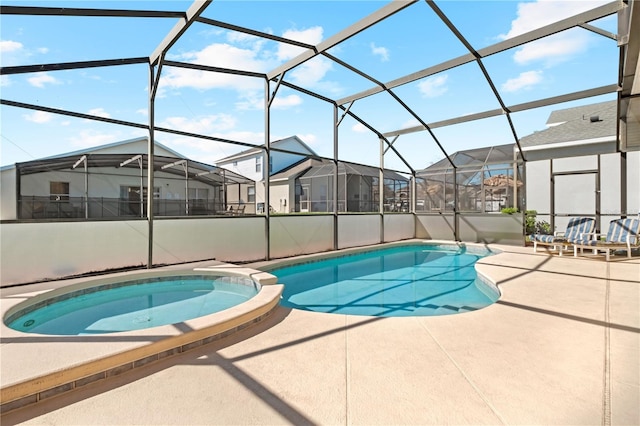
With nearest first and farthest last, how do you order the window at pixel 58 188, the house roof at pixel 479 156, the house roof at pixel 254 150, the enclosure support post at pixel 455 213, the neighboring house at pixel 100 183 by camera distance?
the neighboring house at pixel 100 183 → the enclosure support post at pixel 455 213 → the window at pixel 58 188 → the house roof at pixel 479 156 → the house roof at pixel 254 150

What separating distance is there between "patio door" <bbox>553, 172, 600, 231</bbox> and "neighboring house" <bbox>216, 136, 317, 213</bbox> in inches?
420

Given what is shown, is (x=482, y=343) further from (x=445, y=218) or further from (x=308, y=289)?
(x=445, y=218)

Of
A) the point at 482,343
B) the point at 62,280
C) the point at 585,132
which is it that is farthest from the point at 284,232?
the point at 585,132

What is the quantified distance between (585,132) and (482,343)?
12.3 m

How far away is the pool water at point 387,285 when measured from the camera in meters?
4.91

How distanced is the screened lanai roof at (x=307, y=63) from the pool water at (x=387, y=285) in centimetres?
329

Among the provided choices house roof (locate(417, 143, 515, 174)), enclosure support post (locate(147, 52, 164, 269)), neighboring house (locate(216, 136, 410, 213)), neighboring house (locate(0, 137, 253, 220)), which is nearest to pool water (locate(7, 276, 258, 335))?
enclosure support post (locate(147, 52, 164, 269))

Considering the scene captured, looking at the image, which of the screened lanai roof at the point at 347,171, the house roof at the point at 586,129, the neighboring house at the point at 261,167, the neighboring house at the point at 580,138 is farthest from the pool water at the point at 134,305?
the house roof at the point at 586,129

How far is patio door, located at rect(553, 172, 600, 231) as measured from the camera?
10578 mm

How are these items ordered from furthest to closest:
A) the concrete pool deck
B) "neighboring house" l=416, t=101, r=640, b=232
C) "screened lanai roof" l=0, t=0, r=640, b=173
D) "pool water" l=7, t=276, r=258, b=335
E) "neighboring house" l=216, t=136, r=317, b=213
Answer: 1. "neighboring house" l=216, t=136, r=317, b=213
2. "neighboring house" l=416, t=101, r=640, b=232
3. "screened lanai roof" l=0, t=0, r=640, b=173
4. "pool water" l=7, t=276, r=258, b=335
5. the concrete pool deck

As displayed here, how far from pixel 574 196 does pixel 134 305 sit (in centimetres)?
1370

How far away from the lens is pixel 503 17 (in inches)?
220

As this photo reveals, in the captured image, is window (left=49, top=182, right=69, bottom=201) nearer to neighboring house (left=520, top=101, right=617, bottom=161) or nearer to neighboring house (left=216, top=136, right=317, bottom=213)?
neighboring house (left=216, top=136, right=317, bottom=213)

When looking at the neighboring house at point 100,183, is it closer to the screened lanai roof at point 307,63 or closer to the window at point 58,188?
the window at point 58,188
